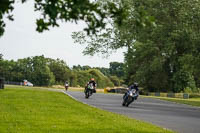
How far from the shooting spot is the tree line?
12675cm

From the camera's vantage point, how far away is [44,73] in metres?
126

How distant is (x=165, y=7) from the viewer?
119 ft

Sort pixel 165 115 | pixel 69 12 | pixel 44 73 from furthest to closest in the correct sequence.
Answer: pixel 44 73
pixel 165 115
pixel 69 12

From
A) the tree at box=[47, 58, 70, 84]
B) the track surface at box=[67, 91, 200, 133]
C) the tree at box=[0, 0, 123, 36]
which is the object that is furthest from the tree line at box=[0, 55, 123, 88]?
the tree at box=[0, 0, 123, 36]

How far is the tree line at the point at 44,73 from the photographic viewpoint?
12675 cm

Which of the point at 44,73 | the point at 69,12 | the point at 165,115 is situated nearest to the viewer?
the point at 69,12

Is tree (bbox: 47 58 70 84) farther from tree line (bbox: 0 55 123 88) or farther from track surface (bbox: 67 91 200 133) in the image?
track surface (bbox: 67 91 200 133)

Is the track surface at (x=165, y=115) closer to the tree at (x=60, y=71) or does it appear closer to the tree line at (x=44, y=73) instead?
the tree line at (x=44, y=73)

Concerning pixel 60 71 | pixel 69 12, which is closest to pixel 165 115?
pixel 69 12

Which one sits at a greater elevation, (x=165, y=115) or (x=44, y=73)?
(x=44, y=73)

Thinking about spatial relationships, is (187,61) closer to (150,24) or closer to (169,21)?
(169,21)

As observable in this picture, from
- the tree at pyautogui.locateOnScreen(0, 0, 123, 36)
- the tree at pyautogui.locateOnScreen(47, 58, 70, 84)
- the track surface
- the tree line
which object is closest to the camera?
the tree at pyautogui.locateOnScreen(0, 0, 123, 36)

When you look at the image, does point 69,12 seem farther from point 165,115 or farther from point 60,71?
point 60,71

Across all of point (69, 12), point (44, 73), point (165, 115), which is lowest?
point (165, 115)
